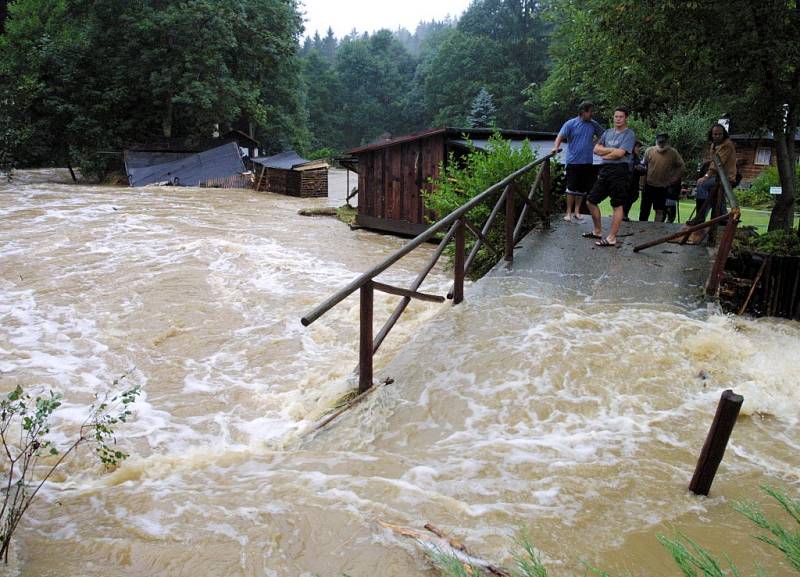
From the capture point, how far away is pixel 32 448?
3.18 metres

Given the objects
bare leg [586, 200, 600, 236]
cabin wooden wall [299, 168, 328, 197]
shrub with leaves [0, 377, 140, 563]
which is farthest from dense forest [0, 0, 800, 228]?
cabin wooden wall [299, 168, 328, 197]

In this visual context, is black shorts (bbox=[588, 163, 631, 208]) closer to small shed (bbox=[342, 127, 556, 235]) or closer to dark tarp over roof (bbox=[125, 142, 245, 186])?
small shed (bbox=[342, 127, 556, 235])

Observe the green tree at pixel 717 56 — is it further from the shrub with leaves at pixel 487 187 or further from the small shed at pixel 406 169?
the small shed at pixel 406 169

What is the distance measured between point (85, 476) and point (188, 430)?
1.06m

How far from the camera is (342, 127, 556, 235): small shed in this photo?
14.7 metres

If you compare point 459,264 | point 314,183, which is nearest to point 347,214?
point 314,183

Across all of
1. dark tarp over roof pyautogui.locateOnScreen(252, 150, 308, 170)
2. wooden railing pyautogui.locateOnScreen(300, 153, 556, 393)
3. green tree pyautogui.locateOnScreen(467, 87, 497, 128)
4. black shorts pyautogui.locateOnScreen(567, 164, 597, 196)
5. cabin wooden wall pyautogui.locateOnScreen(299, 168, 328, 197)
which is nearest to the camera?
wooden railing pyautogui.locateOnScreen(300, 153, 556, 393)

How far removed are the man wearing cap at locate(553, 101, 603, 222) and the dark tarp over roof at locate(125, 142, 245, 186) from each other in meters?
23.9

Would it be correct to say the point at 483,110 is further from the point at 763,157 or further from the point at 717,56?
the point at 717,56

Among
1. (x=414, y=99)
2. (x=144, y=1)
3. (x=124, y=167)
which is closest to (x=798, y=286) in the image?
(x=124, y=167)

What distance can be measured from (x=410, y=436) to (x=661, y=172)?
693 centimetres

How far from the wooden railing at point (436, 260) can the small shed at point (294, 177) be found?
19260 mm

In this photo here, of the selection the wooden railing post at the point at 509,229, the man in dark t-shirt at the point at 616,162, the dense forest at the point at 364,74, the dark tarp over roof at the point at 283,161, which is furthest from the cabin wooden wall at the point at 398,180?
the dark tarp over roof at the point at 283,161

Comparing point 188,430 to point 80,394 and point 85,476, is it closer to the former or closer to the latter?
point 85,476
